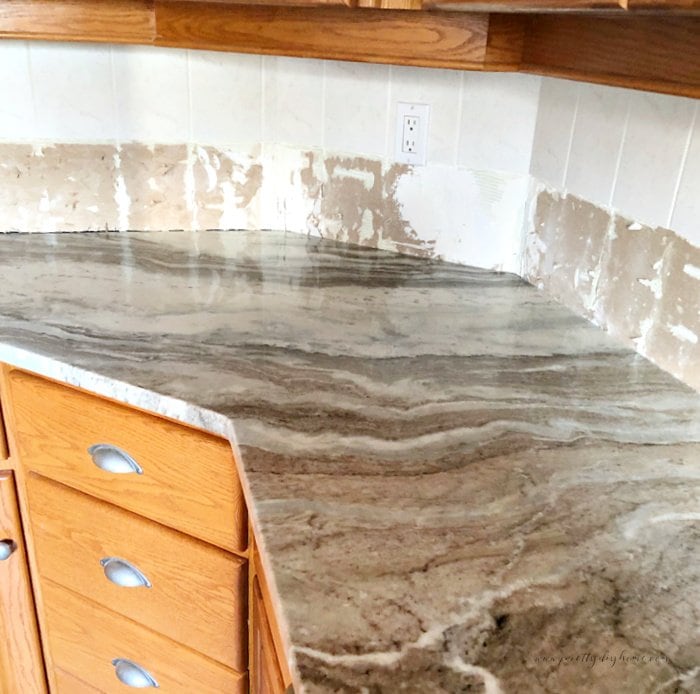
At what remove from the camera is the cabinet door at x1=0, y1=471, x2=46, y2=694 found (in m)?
1.17

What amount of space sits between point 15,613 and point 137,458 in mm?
504

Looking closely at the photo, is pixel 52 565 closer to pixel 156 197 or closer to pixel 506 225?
pixel 156 197

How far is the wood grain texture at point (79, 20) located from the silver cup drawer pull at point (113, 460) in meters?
0.71

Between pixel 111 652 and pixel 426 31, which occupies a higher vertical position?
pixel 426 31

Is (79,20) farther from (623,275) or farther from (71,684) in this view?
(71,684)

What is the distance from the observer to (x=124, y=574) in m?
1.06

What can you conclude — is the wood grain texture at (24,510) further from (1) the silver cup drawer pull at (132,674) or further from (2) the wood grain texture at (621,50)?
(2) the wood grain texture at (621,50)

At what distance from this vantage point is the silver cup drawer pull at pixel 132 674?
1117 millimetres

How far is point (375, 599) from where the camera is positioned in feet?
1.97

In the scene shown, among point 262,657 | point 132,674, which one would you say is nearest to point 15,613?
point 132,674

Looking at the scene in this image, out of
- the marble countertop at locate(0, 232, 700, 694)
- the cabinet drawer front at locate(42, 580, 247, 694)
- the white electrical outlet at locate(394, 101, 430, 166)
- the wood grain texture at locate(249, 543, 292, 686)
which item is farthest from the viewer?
the white electrical outlet at locate(394, 101, 430, 166)

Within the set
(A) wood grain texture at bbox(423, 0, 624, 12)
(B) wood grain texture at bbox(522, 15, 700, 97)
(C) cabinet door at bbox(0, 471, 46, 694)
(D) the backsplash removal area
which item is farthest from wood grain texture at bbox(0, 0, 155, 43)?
(C) cabinet door at bbox(0, 471, 46, 694)

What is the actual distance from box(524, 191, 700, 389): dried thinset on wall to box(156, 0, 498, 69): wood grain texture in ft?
1.07

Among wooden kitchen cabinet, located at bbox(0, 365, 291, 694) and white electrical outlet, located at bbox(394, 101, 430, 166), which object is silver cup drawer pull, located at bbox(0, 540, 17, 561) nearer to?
wooden kitchen cabinet, located at bbox(0, 365, 291, 694)
